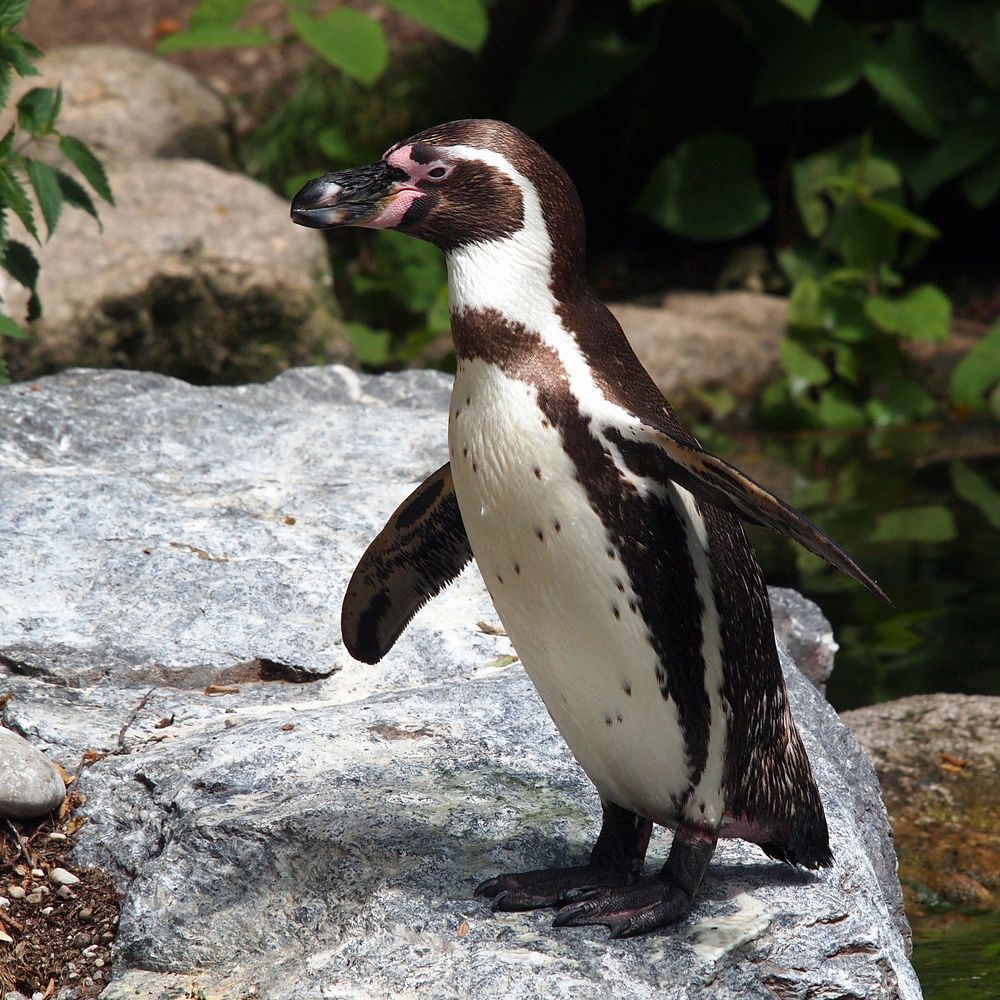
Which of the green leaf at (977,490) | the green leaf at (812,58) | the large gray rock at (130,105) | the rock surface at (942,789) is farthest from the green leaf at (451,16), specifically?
the rock surface at (942,789)

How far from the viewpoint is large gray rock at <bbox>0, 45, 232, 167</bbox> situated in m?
6.71

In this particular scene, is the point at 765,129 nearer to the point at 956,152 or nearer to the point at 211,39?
the point at 956,152

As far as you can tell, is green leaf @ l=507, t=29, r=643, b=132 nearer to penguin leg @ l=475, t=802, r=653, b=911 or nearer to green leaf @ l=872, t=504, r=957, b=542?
green leaf @ l=872, t=504, r=957, b=542

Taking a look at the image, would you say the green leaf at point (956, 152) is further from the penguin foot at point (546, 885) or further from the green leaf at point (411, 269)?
the penguin foot at point (546, 885)

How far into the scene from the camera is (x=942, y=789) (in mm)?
3545

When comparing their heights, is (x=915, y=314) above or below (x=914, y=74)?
below

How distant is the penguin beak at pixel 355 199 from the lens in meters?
1.96

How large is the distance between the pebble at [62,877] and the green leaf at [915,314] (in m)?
5.34

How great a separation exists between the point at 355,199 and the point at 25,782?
3.57 feet

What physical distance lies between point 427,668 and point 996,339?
490 centimetres

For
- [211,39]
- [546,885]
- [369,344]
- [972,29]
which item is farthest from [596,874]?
[972,29]

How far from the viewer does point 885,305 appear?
22.6 feet

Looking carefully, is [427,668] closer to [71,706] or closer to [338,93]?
[71,706]

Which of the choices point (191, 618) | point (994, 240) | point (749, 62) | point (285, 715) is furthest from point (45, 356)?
point (994, 240)
